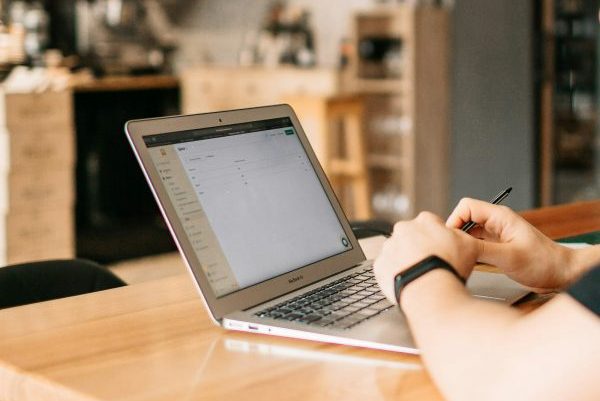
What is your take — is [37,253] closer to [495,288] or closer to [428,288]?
[495,288]

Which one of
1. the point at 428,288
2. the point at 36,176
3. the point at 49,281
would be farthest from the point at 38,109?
the point at 428,288

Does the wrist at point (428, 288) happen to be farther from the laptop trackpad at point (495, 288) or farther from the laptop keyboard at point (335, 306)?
the laptop trackpad at point (495, 288)

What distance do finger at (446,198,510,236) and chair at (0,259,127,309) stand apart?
28.7 inches

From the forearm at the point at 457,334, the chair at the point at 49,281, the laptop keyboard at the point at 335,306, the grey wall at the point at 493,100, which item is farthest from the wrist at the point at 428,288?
the grey wall at the point at 493,100

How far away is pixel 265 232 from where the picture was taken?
1.35 metres

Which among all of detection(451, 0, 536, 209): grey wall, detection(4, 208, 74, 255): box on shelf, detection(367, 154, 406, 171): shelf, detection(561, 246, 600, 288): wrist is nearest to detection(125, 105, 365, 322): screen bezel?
detection(561, 246, 600, 288): wrist

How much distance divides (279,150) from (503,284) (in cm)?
38

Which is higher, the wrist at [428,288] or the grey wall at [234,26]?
the grey wall at [234,26]

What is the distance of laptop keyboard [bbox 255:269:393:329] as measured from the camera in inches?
46.5

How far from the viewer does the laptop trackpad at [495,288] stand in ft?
4.29

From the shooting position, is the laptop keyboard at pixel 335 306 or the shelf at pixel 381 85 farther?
the shelf at pixel 381 85

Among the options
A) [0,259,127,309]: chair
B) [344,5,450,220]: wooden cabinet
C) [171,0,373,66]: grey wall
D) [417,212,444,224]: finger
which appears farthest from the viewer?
[171,0,373,66]: grey wall

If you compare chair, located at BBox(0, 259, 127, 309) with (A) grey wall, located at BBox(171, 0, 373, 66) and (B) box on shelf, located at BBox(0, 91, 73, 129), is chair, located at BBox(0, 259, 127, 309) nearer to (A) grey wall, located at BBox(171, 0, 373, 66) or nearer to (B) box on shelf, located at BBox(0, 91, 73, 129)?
(B) box on shelf, located at BBox(0, 91, 73, 129)

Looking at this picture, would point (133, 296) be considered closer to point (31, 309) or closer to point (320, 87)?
point (31, 309)
